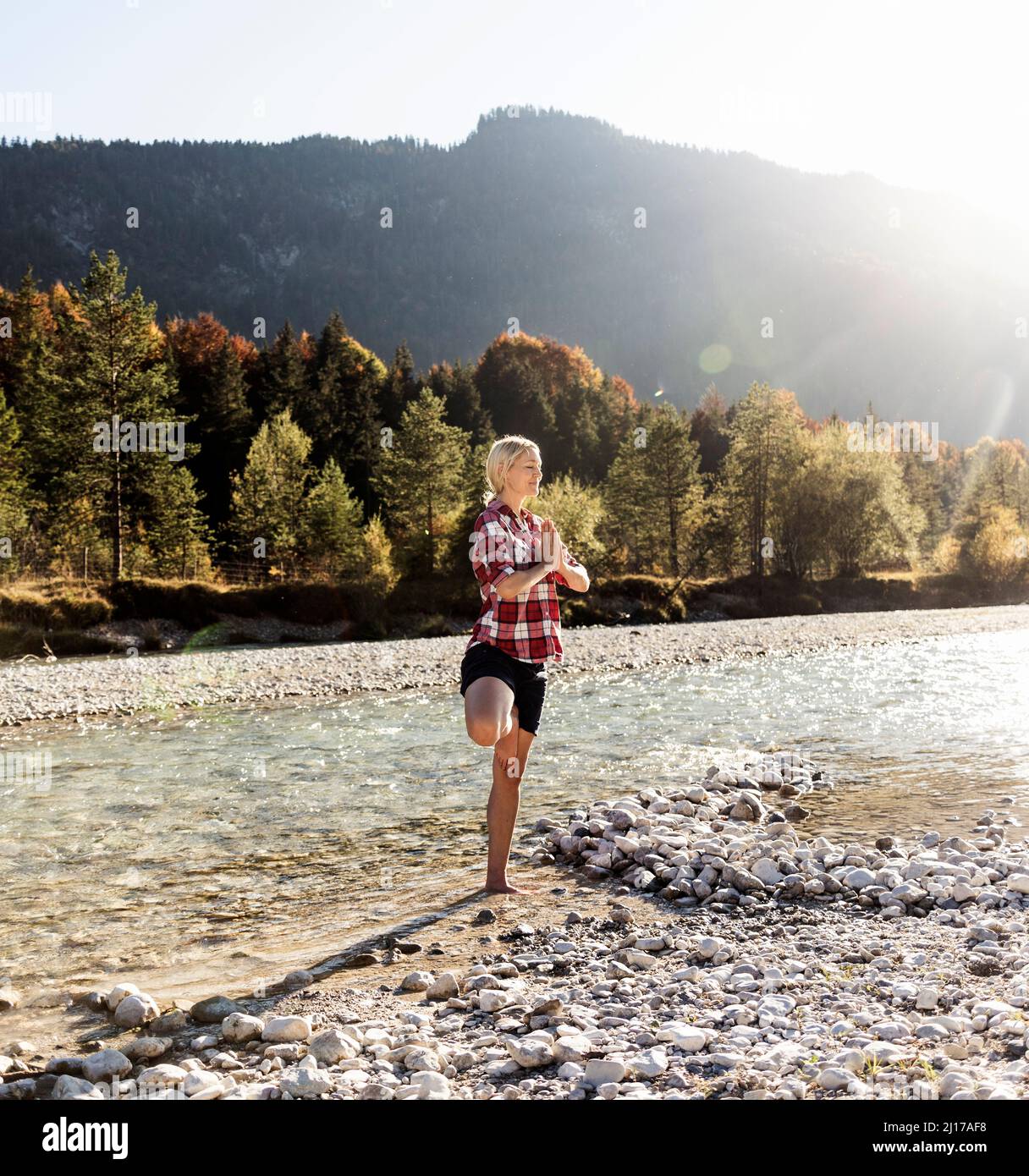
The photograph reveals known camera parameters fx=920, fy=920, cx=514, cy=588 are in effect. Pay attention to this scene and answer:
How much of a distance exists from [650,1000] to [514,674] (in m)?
2.17

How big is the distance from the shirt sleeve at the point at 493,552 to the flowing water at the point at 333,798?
246cm

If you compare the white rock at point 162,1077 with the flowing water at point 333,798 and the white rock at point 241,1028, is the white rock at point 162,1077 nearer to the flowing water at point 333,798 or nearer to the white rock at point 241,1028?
the white rock at point 241,1028

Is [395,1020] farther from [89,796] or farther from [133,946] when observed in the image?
[89,796]

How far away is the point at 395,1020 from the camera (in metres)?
4.53

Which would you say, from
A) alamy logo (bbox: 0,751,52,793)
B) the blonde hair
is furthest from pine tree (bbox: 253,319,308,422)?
the blonde hair

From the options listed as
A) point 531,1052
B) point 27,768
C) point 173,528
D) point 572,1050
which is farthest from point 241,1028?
point 173,528

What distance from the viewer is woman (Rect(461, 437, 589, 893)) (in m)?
5.64

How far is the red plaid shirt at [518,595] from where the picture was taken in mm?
5645

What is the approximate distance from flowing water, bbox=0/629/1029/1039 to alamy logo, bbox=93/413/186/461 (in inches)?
1189

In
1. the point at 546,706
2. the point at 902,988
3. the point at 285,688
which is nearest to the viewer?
the point at 902,988

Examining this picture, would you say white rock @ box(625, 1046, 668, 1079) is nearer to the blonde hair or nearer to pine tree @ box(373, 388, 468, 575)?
the blonde hair
